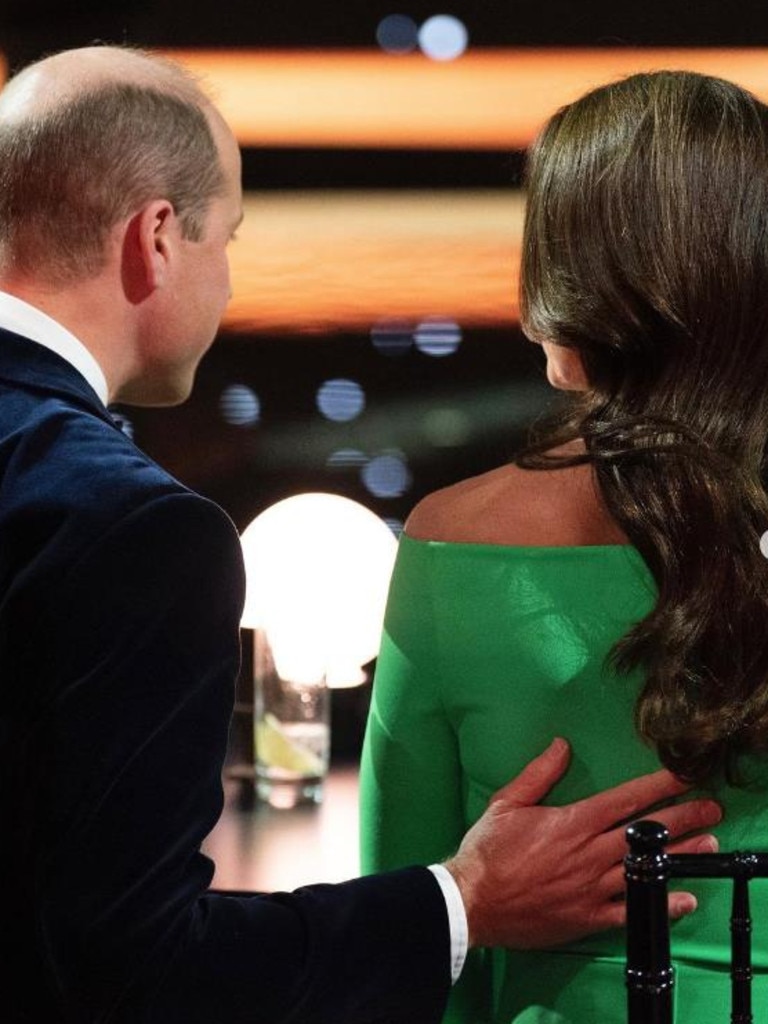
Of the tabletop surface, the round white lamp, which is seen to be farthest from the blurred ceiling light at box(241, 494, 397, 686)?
the tabletop surface

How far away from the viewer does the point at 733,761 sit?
4.15ft

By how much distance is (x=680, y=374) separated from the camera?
4.18ft

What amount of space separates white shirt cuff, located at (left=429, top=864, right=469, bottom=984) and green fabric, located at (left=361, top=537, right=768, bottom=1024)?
0.08m

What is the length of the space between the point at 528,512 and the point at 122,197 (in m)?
0.39

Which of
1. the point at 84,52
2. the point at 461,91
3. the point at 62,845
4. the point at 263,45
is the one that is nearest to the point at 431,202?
the point at 461,91

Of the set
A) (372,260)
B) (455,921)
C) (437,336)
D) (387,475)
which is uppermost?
(455,921)

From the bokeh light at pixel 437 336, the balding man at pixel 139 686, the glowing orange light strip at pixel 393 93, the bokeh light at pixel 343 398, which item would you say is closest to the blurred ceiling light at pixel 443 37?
the glowing orange light strip at pixel 393 93

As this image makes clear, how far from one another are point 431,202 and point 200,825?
2341 millimetres

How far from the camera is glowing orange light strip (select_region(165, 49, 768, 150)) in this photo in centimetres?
318

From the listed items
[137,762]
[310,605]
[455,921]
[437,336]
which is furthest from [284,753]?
[437,336]

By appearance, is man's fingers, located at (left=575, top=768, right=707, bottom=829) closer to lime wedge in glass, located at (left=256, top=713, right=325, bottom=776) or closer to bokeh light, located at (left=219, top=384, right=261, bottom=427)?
lime wedge in glass, located at (left=256, top=713, right=325, bottom=776)

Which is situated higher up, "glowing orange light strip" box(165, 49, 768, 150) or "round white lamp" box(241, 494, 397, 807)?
"glowing orange light strip" box(165, 49, 768, 150)

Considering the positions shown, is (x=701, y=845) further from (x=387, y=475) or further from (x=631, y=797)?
(x=387, y=475)

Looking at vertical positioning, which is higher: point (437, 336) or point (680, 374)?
point (680, 374)
